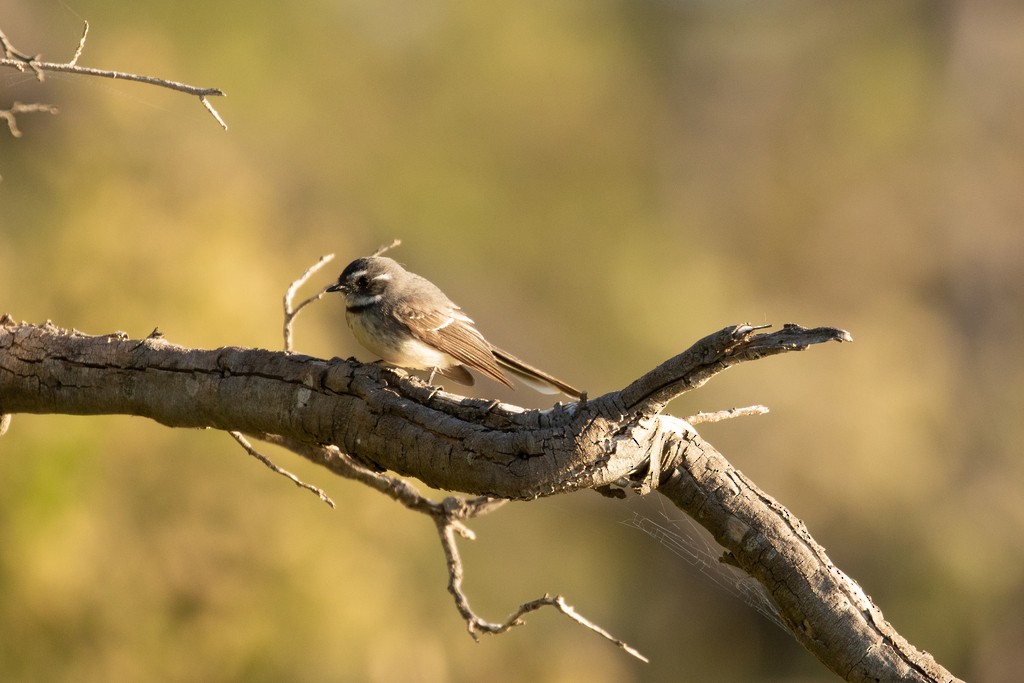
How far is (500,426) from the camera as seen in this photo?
3.35 metres

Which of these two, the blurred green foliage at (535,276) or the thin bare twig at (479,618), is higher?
the blurred green foliage at (535,276)

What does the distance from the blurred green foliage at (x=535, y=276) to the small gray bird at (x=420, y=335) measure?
2673mm

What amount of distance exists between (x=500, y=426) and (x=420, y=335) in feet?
6.16

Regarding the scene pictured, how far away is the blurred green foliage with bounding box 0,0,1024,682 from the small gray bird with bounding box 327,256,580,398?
8.77 feet

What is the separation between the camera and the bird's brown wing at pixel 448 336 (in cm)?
504

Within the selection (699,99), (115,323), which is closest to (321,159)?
(115,323)

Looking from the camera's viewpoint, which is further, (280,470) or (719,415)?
(280,470)

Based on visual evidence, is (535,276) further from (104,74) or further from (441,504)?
(104,74)

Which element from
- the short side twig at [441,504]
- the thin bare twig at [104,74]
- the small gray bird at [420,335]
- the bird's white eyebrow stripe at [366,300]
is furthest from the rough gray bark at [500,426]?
the bird's white eyebrow stripe at [366,300]

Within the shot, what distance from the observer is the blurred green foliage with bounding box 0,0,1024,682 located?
7.11m

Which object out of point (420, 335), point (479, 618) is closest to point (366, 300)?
point (420, 335)

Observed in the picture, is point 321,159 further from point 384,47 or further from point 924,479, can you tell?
point 924,479

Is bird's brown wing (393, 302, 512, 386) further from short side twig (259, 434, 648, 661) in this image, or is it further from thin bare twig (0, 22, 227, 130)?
thin bare twig (0, 22, 227, 130)

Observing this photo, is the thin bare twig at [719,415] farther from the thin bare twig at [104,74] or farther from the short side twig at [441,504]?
the thin bare twig at [104,74]
